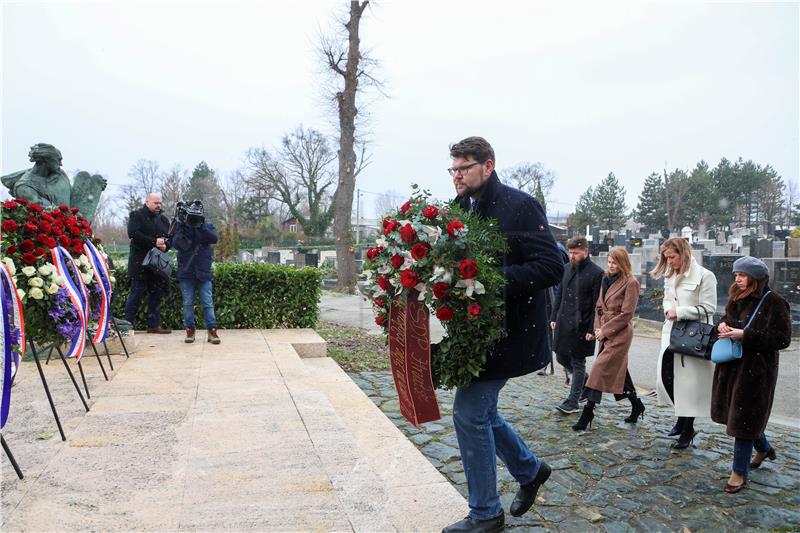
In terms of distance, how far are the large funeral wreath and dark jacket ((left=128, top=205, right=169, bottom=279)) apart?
20.0 ft

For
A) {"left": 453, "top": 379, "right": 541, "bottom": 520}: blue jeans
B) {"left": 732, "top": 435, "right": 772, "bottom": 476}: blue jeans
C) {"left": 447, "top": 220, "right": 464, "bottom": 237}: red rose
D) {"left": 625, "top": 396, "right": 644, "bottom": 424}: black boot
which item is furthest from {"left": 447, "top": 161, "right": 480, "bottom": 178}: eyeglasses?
{"left": 625, "top": 396, "right": 644, "bottom": 424}: black boot

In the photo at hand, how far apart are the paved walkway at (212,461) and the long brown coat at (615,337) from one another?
1.97 meters

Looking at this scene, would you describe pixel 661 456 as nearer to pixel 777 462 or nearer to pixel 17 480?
pixel 777 462

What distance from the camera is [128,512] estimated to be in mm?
2889

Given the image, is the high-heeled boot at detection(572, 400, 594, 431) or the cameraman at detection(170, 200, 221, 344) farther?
the cameraman at detection(170, 200, 221, 344)

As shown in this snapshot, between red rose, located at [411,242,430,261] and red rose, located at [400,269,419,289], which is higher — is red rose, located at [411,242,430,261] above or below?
above

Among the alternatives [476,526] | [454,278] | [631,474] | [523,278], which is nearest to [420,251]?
[454,278]

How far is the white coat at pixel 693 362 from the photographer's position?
4.73 metres

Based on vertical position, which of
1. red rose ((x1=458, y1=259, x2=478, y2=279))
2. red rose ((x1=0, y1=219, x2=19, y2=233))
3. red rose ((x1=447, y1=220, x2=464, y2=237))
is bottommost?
red rose ((x1=458, y1=259, x2=478, y2=279))

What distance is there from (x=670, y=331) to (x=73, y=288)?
16.0 ft

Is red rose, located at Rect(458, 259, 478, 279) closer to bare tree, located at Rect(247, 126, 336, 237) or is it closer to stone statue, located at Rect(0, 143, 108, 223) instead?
stone statue, located at Rect(0, 143, 108, 223)

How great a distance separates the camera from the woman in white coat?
4.75 meters

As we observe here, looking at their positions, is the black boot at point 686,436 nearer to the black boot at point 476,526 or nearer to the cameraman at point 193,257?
the black boot at point 476,526

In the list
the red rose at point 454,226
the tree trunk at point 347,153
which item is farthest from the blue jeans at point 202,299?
the tree trunk at point 347,153
